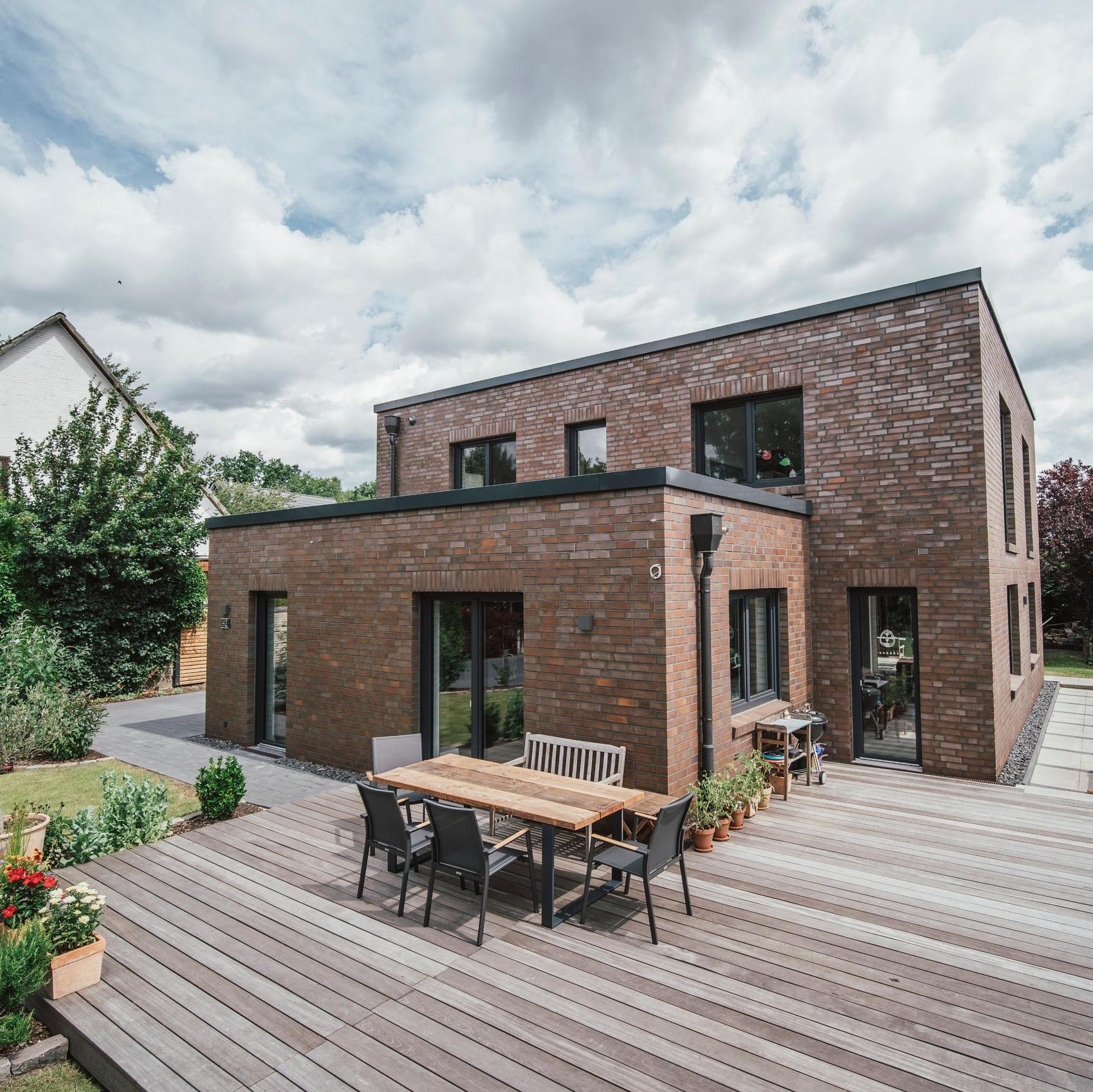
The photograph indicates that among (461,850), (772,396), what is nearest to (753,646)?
(772,396)

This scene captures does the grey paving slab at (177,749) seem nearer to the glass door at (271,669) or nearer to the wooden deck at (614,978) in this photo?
the glass door at (271,669)

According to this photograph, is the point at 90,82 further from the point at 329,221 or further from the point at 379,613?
the point at 379,613

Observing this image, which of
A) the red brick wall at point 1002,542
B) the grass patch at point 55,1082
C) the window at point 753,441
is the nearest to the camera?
the grass patch at point 55,1082

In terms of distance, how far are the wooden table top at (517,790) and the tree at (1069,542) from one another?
20934 millimetres

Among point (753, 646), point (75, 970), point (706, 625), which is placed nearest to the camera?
point (75, 970)

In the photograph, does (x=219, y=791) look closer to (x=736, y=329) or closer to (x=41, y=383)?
(x=736, y=329)

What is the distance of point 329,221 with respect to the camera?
11.4m

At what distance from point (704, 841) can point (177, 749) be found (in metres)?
8.71

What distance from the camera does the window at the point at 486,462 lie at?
13078 mm

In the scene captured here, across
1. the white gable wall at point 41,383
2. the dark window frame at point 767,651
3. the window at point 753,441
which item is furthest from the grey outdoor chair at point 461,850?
the white gable wall at point 41,383

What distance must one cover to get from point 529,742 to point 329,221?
391 inches

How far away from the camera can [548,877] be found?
4.42 metres

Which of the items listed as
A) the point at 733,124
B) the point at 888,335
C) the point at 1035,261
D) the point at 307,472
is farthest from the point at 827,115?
the point at 307,472

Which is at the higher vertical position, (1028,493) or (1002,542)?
(1028,493)
